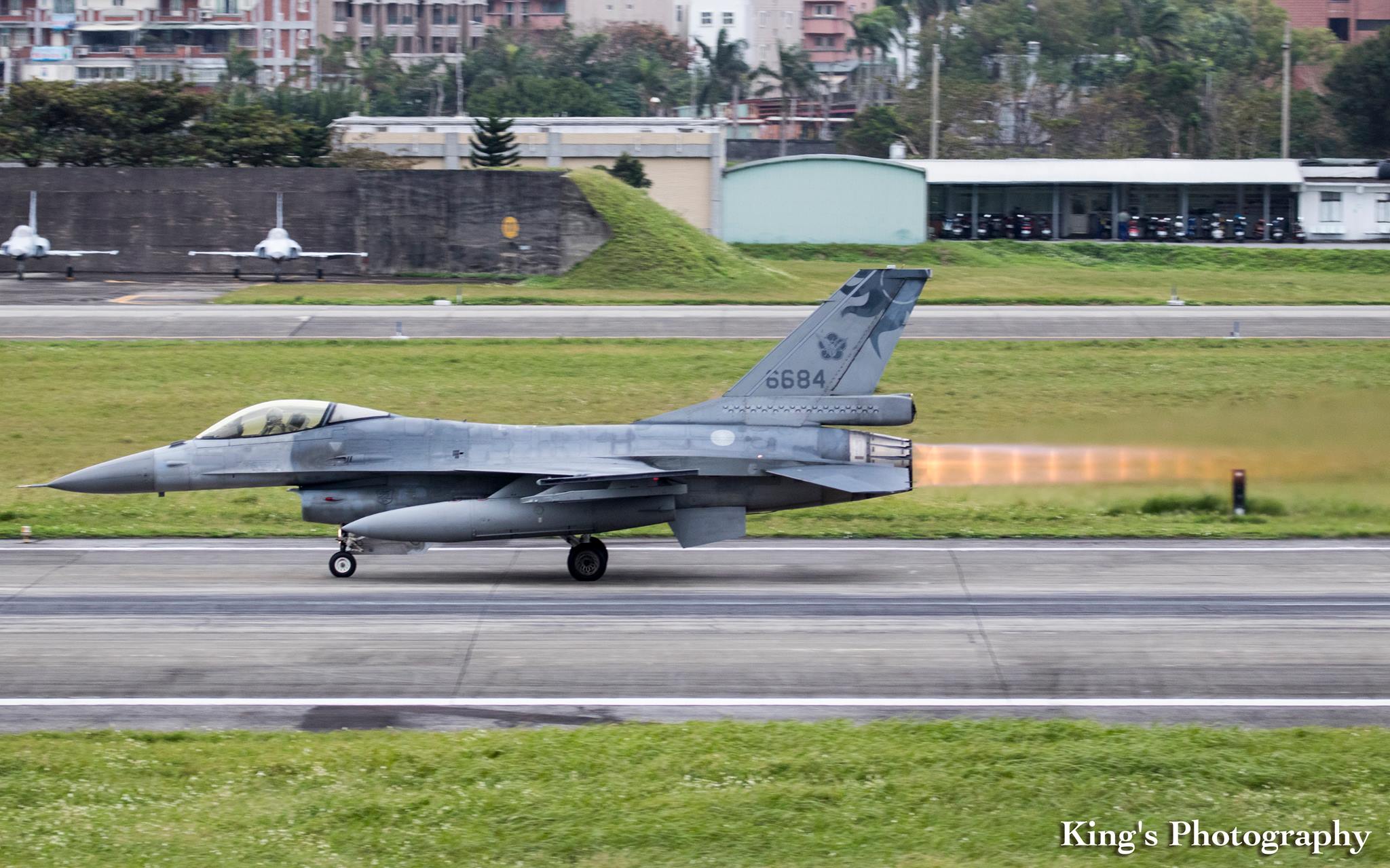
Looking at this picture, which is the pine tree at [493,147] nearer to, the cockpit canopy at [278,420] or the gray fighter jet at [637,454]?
the cockpit canopy at [278,420]

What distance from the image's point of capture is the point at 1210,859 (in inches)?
424

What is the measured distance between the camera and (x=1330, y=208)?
78.8 meters

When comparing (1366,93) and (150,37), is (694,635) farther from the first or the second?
(150,37)

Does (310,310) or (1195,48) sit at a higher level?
(1195,48)

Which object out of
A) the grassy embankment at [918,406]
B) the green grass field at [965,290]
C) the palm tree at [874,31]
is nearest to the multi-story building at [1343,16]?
the palm tree at [874,31]

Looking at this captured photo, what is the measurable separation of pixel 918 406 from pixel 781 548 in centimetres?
1191

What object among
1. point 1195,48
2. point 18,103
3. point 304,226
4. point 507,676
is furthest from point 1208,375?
point 1195,48

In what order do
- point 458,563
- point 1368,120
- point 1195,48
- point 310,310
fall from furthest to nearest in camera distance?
point 1195,48
point 1368,120
point 310,310
point 458,563

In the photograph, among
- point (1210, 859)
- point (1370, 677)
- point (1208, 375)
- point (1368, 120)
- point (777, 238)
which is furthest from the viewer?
point (1368, 120)

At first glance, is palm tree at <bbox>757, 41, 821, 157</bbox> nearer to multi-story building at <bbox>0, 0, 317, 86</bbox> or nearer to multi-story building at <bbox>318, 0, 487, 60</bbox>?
multi-story building at <bbox>318, 0, 487, 60</bbox>

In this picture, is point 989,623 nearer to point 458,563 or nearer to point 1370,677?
point 1370,677

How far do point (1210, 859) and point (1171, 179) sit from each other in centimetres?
7400

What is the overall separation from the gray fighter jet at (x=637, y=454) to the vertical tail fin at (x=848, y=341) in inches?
0.8

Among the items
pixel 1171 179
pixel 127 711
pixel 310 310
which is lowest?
pixel 127 711
